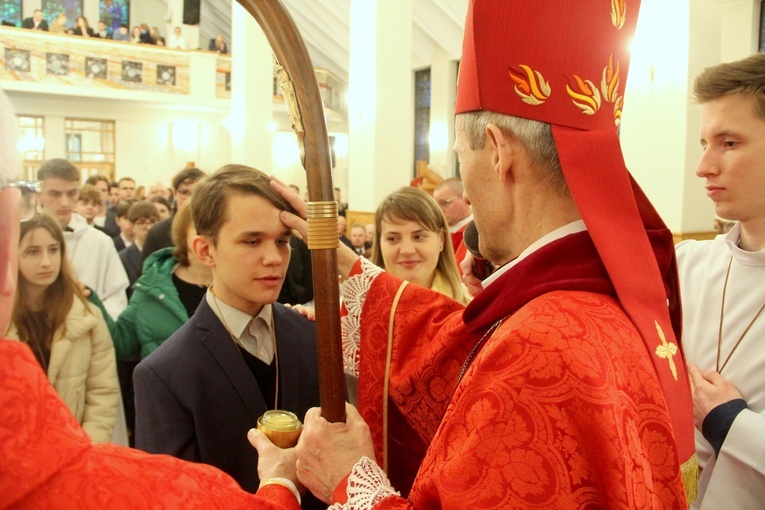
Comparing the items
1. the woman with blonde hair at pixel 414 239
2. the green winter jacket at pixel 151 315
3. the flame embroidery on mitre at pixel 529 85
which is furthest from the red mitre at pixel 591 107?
the green winter jacket at pixel 151 315

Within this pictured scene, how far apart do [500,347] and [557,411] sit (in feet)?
0.44

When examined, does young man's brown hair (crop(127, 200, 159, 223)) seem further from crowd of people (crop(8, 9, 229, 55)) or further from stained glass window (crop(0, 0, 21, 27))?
stained glass window (crop(0, 0, 21, 27))

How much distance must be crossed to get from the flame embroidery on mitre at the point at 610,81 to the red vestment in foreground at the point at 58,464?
3.32 ft

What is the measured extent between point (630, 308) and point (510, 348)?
0.23 m

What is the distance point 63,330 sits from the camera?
291 cm

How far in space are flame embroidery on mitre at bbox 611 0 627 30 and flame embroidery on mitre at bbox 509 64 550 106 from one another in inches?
7.8

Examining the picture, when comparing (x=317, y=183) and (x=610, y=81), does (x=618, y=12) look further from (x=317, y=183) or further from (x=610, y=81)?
(x=317, y=183)

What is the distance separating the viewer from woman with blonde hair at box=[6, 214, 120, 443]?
9.44 ft

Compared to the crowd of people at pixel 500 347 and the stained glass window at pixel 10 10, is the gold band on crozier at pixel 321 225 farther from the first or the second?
the stained glass window at pixel 10 10

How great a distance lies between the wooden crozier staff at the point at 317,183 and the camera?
4.48 ft

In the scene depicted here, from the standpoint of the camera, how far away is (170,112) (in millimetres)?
20172

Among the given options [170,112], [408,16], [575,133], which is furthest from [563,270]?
[170,112]

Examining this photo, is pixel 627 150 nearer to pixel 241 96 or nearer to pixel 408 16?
pixel 408 16

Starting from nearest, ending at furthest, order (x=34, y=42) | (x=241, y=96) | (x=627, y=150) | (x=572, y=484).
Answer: (x=572, y=484) < (x=627, y=150) < (x=241, y=96) < (x=34, y=42)
